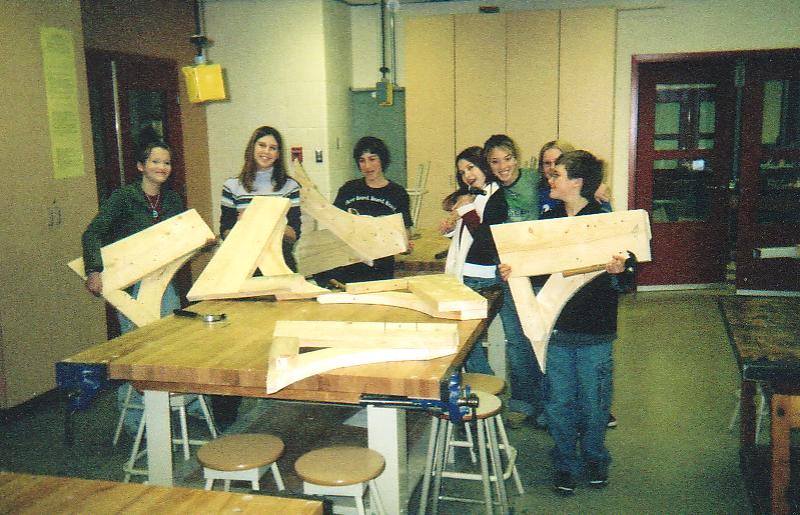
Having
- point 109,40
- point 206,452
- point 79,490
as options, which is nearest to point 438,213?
point 109,40

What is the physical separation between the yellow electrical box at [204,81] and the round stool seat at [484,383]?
170 cm

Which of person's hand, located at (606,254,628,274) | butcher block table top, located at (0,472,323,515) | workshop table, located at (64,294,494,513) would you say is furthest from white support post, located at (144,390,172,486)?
person's hand, located at (606,254,628,274)

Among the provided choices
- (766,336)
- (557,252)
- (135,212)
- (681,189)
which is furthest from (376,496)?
(681,189)

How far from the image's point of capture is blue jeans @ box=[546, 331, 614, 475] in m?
2.84

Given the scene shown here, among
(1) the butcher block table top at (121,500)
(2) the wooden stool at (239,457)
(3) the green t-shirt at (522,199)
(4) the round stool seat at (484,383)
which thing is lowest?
(2) the wooden stool at (239,457)

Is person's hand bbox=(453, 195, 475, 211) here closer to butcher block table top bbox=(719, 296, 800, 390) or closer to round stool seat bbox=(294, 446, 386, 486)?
butcher block table top bbox=(719, 296, 800, 390)

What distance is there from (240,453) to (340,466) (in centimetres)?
34

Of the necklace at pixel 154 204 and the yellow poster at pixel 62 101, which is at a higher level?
the yellow poster at pixel 62 101

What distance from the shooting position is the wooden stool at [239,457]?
2.13 m

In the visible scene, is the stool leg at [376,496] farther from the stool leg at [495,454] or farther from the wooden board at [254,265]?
the wooden board at [254,265]

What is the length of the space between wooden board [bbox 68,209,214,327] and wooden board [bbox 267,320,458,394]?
81 centimetres

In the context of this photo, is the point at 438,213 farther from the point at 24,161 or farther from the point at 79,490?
the point at 79,490

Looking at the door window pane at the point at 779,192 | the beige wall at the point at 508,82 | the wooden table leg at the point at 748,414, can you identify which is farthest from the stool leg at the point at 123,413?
the door window pane at the point at 779,192

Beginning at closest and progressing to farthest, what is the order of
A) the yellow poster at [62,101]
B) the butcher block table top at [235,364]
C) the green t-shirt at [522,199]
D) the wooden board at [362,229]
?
the butcher block table top at [235,364] < the wooden board at [362,229] < the green t-shirt at [522,199] < the yellow poster at [62,101]
